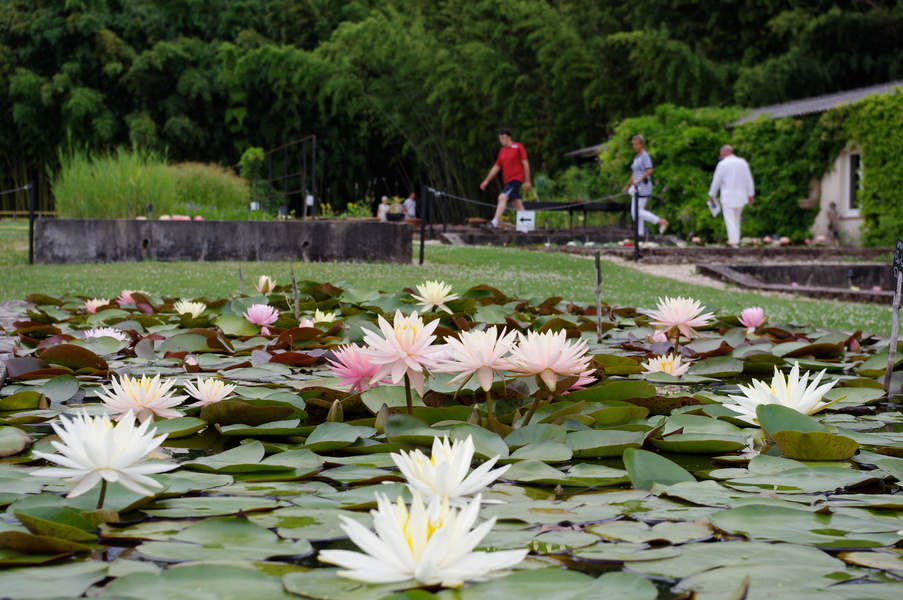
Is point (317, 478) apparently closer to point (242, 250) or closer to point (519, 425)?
point (519, 425)

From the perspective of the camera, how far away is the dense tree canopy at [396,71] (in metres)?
19.1

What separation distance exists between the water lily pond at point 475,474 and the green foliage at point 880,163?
12.2 metres

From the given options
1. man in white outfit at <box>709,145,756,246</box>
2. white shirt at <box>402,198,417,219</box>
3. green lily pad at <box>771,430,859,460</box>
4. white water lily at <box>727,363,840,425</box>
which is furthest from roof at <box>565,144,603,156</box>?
green lily pad at <box>771,430,859,460</box>

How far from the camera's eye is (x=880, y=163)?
527 inches

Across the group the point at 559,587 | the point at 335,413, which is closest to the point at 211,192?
the point at 335,413

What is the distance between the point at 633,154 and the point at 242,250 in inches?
375

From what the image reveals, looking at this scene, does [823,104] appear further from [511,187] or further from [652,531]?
[652,531]

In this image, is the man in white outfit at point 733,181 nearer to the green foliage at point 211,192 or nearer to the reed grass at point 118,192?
the green foliage at point 211,192

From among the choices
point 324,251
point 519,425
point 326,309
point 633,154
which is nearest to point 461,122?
point 633,154

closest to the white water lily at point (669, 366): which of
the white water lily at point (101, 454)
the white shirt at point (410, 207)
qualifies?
the white water lily at point (101, 454)

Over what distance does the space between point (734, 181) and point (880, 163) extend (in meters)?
2.93

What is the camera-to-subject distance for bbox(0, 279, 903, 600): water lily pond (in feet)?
2.91

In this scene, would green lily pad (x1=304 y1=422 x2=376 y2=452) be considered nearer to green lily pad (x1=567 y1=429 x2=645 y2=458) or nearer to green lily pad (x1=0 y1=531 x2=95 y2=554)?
green lily pad (x1=567 y1=429 x2=645 y2=458)

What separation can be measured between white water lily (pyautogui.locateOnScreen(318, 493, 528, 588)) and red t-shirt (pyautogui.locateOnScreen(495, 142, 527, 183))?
1165cm
